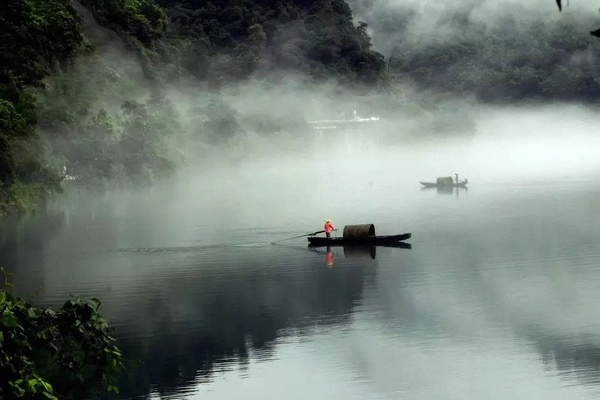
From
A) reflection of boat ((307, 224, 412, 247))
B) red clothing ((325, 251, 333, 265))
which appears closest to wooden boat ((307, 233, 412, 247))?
reflection of boat ((307, 224, 412, 247))

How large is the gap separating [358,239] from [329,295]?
55.7 feet

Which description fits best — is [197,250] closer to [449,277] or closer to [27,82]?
[449,277]

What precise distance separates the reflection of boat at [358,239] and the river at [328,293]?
848 mm

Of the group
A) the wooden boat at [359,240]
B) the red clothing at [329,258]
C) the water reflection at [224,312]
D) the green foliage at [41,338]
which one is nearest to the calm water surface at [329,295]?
the water reflection at [224,312]

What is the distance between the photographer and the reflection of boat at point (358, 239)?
229 ft

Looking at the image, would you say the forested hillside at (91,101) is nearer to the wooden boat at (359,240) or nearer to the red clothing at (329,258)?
the wooden boat at (359,240)

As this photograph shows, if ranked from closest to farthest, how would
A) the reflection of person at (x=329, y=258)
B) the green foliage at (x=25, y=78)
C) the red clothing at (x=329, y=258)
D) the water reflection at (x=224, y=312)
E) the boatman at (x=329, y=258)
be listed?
the water reflection at (x=224, y=312)
the boatman at (x=329, y=258)
the reflection of person at (x=329, y=258)
the red clothing at (x=329, y=258)
the green foliage at (x=25, y=78)

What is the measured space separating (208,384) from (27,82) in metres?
64.7

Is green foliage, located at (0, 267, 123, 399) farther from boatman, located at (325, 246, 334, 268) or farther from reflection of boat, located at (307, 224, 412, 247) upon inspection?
reflection of boat, located at (307, 224, 412, 247)

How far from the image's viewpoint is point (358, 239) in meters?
69.6

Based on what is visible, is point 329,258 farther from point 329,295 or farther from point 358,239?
point 329,295

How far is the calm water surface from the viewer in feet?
119

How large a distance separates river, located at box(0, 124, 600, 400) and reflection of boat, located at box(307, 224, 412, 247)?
85 cm

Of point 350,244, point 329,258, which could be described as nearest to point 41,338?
point 329,258
